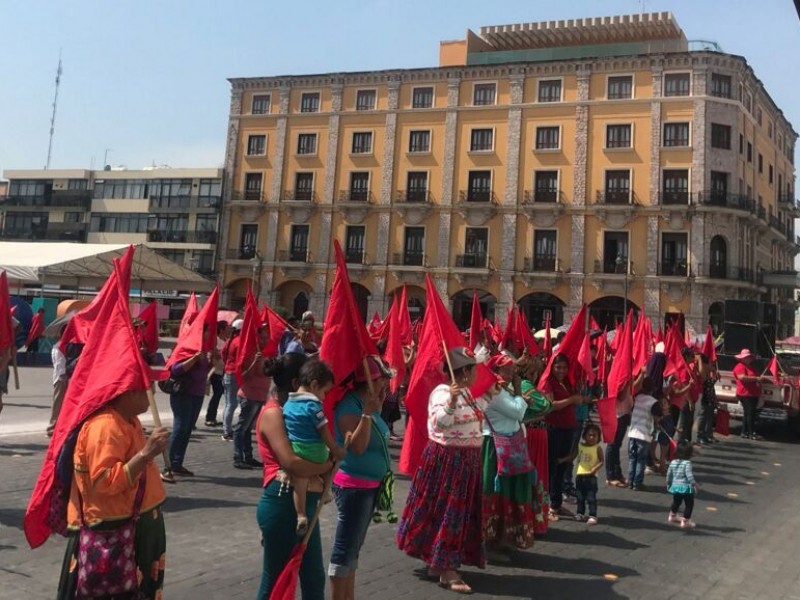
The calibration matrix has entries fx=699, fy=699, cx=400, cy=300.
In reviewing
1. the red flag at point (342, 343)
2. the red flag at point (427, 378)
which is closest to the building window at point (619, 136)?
the red flag at point (427, 378)

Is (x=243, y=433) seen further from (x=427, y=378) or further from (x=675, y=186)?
(x=675, y=186)

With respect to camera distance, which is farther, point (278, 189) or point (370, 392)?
point (278, 189)

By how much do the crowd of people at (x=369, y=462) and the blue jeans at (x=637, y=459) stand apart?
2cm

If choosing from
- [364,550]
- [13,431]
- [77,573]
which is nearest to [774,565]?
[364,550]

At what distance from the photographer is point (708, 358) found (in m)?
12.5

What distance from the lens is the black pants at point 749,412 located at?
13.4 metres

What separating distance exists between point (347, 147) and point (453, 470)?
3780 centimetres

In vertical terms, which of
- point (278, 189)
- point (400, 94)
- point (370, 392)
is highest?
point (400, 94)

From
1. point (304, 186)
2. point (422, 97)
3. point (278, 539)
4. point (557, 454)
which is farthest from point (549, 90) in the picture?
point (278, 539)

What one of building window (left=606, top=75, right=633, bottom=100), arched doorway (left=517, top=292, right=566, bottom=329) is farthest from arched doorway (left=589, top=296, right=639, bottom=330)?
building window (left=606, top=75, right=633, bottom=100)

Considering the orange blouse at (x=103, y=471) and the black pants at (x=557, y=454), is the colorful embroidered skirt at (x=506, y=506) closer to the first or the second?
the black pants at (x=557, y=454)

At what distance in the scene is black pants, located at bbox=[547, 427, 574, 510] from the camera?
688cm

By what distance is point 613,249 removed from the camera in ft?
120

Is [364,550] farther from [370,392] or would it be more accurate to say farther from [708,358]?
[708,358]
